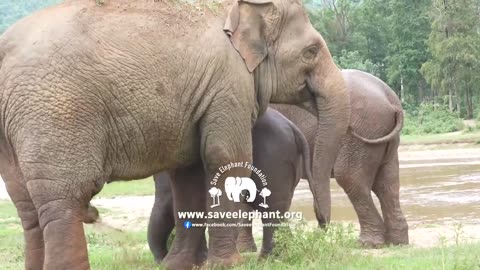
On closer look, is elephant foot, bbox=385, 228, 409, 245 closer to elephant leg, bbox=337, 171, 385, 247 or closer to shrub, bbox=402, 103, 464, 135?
elephant leg, bbox=337, 171, 385, 247

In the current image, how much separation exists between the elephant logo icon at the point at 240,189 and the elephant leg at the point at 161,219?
0.78 meters

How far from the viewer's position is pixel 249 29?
19.7 feet

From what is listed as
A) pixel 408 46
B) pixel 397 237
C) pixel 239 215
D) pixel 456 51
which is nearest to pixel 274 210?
pixel 239 215

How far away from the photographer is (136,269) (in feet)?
21.1

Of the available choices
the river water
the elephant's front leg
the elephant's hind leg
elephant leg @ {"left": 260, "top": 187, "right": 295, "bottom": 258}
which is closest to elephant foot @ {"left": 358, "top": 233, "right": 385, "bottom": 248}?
elephant leg @ {"left": 260, "top": 187, "right": 295, "bottom": 258}

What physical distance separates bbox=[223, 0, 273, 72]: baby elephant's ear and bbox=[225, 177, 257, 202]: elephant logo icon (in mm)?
856

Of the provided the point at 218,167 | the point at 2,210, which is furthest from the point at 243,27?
the point at 2,210

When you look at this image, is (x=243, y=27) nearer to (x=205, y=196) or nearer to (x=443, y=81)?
(x=205, y=196)

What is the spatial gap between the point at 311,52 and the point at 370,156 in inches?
95.0

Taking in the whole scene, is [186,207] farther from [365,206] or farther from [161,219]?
[365,206]

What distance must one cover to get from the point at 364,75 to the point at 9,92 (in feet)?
16.2

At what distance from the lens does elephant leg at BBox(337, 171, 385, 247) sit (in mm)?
8484

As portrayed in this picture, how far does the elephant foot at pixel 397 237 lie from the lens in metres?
8.59

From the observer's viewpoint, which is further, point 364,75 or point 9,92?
point 364,75
